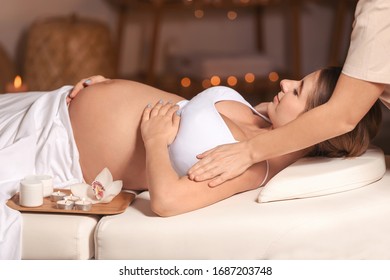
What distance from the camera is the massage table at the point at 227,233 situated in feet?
5.88

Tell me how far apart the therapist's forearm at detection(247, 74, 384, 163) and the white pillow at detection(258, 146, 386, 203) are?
0.30 feet

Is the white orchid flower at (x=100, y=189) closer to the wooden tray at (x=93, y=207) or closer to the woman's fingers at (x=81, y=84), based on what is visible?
the wooden tray at (x=93, y=207)

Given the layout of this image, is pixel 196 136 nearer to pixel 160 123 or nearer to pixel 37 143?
pixel 160 123

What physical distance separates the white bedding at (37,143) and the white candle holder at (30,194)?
0.06 metres

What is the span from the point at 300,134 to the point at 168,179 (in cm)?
40

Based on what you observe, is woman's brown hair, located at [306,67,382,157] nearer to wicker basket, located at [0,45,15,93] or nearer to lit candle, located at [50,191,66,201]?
lit candle, located at [50,191,66,201]

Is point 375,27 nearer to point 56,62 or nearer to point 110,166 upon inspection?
point 110,166

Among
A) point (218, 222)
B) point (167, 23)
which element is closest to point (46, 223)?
point (218, 222)

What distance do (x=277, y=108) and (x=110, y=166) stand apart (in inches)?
22.3

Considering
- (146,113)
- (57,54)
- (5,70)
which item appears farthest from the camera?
(57,54)

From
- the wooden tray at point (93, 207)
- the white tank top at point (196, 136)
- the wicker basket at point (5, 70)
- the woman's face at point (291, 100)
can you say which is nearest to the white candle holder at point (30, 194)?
the wooden tray at point (93, 207)

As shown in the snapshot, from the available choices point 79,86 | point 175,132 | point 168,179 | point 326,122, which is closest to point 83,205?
point 168,179

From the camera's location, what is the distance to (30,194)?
6.21ft

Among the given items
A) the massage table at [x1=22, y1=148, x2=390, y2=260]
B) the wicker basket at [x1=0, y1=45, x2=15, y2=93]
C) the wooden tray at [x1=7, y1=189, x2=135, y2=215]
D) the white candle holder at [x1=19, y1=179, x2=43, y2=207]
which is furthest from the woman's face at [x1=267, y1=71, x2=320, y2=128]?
the wicker basket at [x1=0, y1=45, x2=15, y2=93]
